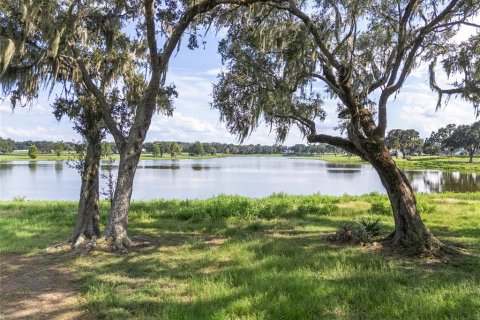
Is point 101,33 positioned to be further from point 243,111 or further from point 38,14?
point 243,111

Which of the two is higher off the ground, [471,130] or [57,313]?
[471,130]

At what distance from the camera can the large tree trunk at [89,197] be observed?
9953mm

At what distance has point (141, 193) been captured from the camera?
103 feet

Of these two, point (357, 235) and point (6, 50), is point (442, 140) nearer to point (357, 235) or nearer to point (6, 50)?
point (357, 235)

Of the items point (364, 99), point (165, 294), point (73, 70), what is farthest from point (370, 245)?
point (73, 70)

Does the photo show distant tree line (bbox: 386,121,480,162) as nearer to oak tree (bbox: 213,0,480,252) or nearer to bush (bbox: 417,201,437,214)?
bush (bbox: 417,201,437,214)

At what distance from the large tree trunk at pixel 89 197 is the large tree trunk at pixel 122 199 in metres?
0.73

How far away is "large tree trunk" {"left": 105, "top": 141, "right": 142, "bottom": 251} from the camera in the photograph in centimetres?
944

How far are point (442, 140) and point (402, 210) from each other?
375ft

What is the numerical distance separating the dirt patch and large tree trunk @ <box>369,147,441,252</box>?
6935 mm

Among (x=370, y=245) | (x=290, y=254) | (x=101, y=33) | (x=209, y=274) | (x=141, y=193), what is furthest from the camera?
(x=141, y=193)

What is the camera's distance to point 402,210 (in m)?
9.21

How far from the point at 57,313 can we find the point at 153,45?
6835 mm

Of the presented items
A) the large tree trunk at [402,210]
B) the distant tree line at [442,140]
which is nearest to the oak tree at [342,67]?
the large tree trunk at [402,210]
